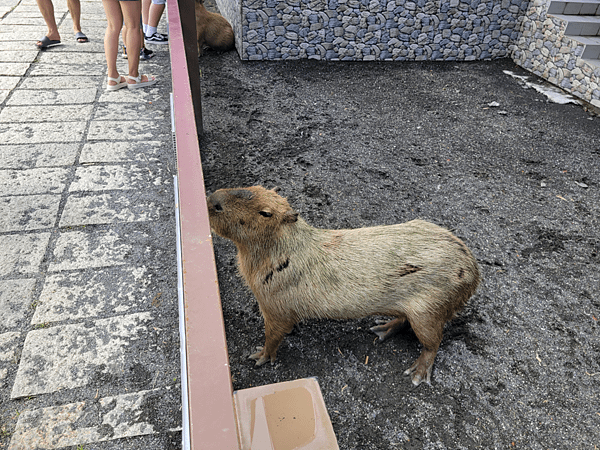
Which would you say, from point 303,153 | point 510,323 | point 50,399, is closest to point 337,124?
point 303,153

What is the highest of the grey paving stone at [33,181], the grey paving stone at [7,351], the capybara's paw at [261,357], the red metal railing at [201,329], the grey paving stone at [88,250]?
the red metal railing at [201,329]

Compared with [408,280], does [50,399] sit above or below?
below

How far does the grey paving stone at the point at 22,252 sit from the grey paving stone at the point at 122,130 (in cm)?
149

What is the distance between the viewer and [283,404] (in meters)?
1.80

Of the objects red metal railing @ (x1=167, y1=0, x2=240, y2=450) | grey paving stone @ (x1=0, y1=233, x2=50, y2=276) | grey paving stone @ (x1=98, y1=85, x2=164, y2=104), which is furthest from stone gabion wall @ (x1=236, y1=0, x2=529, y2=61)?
red metal railing @ (x1=167, y1=0, x2=240, y2=450)

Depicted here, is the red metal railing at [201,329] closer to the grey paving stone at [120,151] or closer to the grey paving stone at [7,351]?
the grey paving stone at [7,351]

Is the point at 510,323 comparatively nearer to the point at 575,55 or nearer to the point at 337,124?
the point at 337,124

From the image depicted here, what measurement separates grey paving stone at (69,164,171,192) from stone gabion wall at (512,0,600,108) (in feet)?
19.8

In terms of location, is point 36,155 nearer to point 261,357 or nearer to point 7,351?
point 7,351

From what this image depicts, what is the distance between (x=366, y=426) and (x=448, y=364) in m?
0.71

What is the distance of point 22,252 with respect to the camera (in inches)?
118

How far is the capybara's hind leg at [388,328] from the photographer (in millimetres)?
2760

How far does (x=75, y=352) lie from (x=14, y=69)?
15.2ft

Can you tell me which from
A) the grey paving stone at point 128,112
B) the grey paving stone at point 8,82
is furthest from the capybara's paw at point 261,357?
the grey paving stone at point 8,82
